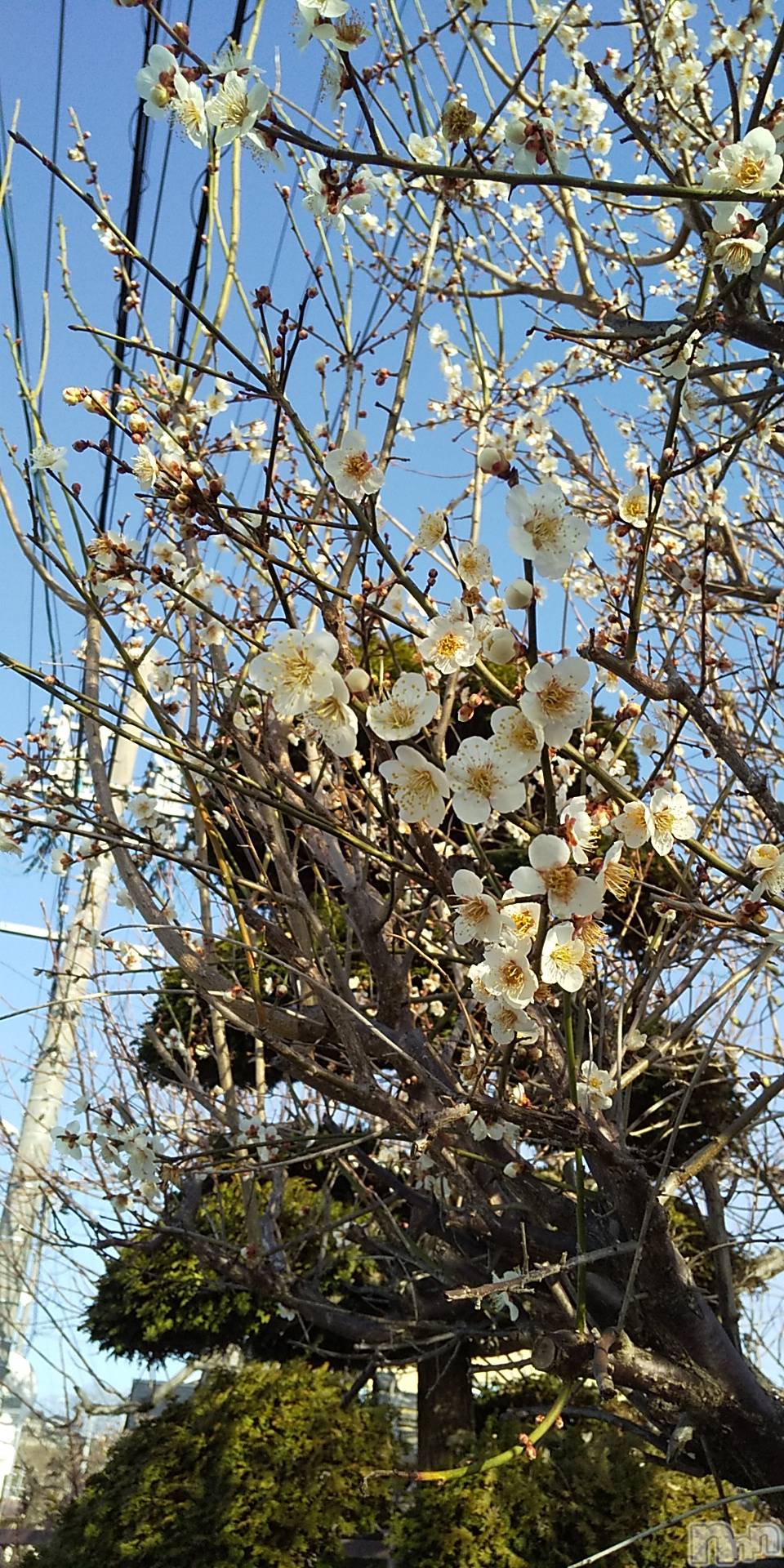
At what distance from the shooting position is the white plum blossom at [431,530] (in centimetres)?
178

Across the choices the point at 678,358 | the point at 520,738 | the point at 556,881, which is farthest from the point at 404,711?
the point at 678,358

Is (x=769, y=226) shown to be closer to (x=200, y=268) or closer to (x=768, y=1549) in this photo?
(x=200, y=268)

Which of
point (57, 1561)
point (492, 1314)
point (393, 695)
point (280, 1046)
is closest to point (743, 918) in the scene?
point (393, 695)

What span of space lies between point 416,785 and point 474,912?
20cm

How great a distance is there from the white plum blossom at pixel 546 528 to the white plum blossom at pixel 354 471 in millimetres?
388

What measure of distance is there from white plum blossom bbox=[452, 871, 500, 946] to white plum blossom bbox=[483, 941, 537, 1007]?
0.03 m

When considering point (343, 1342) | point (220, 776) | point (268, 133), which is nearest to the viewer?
point (268, 133)

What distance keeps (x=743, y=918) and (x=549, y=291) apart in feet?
9.21

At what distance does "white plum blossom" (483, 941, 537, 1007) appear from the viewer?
1597 millimetres

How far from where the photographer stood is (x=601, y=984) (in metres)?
3.12

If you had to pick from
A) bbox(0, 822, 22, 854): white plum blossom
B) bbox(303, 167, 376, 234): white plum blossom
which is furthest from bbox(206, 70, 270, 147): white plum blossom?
bbox(0, 822, 22, 854): white plum blossom

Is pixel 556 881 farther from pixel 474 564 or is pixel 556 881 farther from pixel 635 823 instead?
pixel 474 564

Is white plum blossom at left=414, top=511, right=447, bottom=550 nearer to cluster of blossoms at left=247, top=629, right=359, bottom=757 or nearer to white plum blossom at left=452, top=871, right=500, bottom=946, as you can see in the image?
cluster of blossoms at left=247, top=629, right=359, bottom=757

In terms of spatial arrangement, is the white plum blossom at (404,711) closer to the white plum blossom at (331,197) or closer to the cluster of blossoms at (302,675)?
the cluster of blossoms at (302,675)
